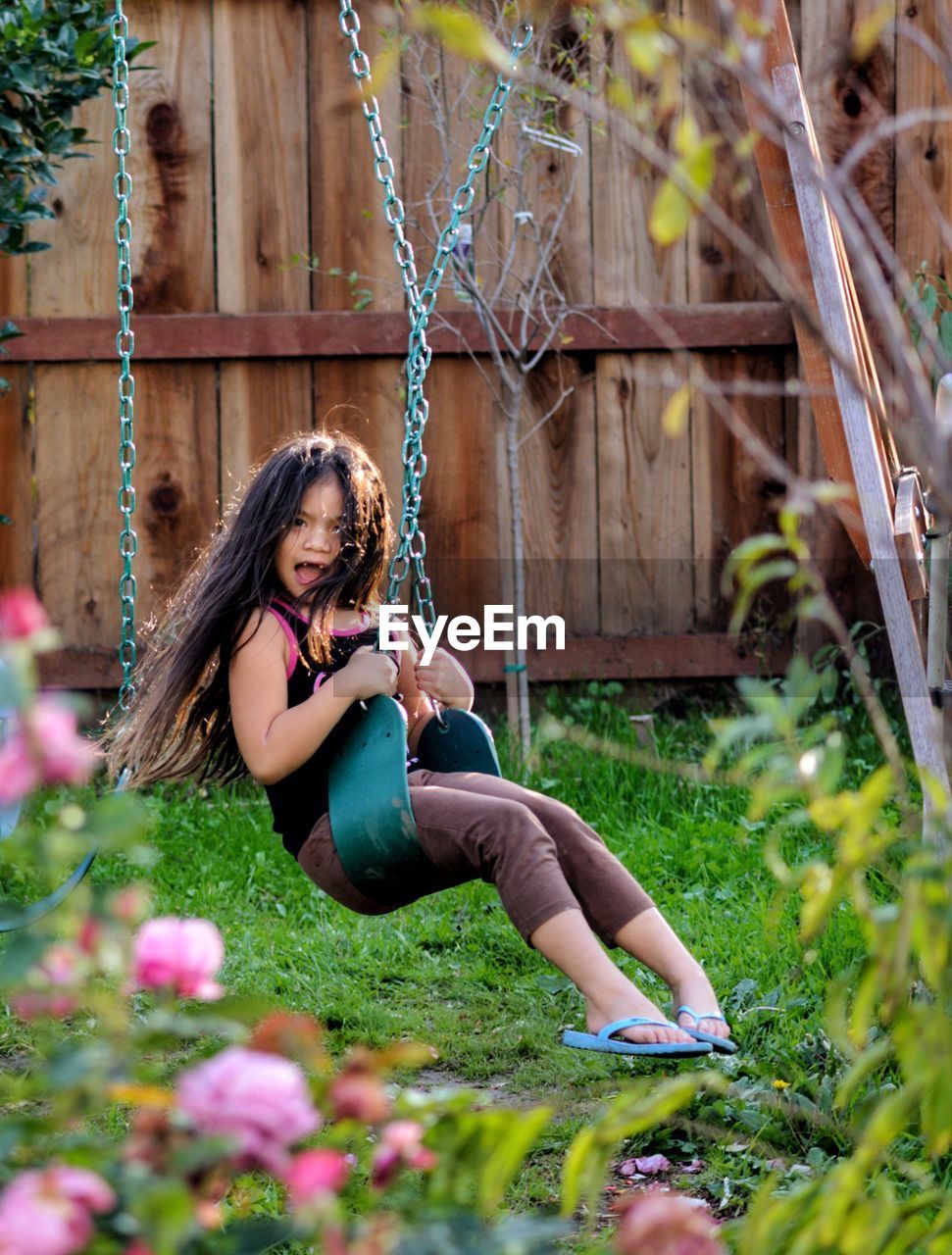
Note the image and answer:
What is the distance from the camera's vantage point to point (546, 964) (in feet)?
10.8

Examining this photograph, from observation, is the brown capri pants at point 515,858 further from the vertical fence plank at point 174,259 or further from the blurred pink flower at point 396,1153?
the vertical fence plank at point 174,259

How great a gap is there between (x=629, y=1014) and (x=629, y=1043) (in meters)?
0.06

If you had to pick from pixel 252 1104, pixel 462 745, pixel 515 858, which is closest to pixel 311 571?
pixel 462 745

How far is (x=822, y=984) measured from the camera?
2791 millimetres

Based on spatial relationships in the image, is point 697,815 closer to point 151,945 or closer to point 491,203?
point 491,203

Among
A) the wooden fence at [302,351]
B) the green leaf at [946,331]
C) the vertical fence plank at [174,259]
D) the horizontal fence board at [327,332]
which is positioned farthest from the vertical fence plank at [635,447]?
the vertical fence plank at [174,259]

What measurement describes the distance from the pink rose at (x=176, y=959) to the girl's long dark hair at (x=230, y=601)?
1806 mm

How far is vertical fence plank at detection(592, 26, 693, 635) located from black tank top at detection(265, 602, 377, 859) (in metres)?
2.01

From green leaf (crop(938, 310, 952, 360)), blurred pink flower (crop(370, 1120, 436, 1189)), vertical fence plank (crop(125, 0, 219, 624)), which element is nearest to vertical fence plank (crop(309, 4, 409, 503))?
vertical fence plank (crop(125, 0, 219, 624))

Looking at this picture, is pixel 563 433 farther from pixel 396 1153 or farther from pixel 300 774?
pixel 396 1153

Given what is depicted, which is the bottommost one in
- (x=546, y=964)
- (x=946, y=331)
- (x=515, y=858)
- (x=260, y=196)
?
(x=546, y=964)

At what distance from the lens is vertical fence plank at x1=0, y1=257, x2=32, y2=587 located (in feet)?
14.7

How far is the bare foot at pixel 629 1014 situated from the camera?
219 cm

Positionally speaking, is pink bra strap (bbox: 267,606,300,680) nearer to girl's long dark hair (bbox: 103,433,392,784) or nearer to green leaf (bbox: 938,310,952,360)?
girl's long dark hair (bbox: 103,433,392,784)
